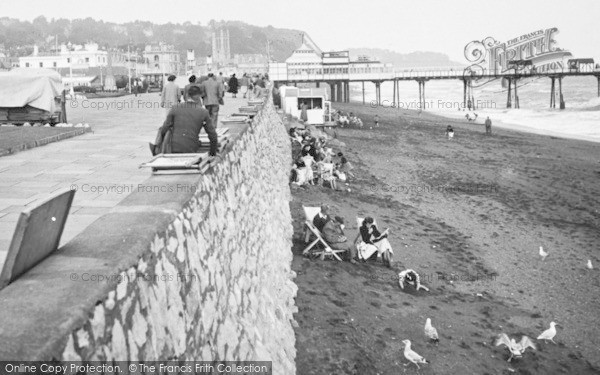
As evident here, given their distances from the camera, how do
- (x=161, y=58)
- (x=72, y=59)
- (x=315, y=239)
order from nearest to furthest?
(x=315, y=239)
(x=72, y=59)
(x=161, y=58)

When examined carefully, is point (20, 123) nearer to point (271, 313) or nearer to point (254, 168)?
point (254, 168)

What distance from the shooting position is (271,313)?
6852 millimetres

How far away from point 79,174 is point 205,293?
14.9 ft

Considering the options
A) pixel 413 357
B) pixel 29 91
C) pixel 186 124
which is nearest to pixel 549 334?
pixel 413 357

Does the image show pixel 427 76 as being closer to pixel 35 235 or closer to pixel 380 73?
pixel 380 73

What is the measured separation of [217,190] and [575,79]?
127 m

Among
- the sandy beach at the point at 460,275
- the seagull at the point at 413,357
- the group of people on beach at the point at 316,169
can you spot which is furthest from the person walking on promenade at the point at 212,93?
the seagull at the point at 413,357

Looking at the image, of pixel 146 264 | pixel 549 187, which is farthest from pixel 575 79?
pixel 146 264

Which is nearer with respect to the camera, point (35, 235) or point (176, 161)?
point (35, 235)

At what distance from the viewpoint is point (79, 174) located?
324 inches

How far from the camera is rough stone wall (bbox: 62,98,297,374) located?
2.94m

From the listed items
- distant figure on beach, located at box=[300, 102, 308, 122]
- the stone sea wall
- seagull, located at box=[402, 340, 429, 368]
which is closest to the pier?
distant figure on beach, located at box=[300, 102, 308, 122]

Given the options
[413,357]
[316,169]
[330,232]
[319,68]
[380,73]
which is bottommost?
[413,357]

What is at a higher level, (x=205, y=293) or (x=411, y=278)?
(x=205, y=293)
